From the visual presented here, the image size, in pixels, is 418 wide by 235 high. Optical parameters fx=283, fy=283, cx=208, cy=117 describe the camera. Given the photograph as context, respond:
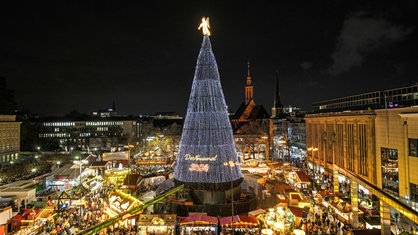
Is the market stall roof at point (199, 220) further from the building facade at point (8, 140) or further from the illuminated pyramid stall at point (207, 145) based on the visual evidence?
the building facade at point (8, 140)

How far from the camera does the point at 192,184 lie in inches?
880

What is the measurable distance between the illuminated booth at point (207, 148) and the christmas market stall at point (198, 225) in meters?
2.57

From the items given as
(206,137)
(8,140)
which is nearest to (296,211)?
(206,137)

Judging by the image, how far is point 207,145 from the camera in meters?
22.3

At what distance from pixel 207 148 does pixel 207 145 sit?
0.24 metres

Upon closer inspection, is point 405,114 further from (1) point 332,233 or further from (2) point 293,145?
(2) point 293,145

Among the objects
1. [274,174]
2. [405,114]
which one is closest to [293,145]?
[274,174]

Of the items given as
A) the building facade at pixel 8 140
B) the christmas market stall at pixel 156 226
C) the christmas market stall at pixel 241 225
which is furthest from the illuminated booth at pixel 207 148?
the building facade at pixel 8 140

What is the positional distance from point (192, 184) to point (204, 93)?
7364 mm

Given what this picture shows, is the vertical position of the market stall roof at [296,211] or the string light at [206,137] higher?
the string light at [206,137]

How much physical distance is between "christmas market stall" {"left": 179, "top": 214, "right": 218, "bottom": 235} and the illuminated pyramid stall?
3205 mm

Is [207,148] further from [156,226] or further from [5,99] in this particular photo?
[5,99]

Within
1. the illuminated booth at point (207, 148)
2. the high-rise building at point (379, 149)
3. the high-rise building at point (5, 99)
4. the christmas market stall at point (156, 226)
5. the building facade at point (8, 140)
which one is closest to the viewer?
the christmas market stall at point (156, 226)

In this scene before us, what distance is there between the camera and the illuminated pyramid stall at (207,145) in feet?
72.9
